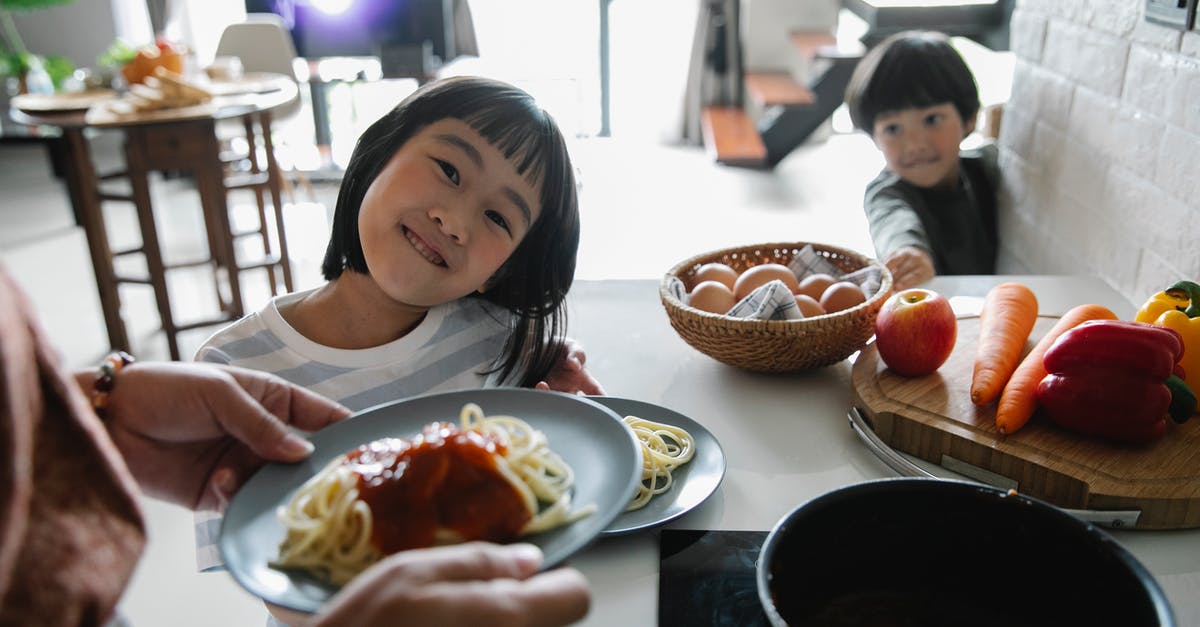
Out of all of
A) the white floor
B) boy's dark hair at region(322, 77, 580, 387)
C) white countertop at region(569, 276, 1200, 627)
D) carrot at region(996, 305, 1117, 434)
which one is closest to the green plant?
the white floor

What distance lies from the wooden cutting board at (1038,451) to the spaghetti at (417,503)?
473 millimetres

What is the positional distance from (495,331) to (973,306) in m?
0.74

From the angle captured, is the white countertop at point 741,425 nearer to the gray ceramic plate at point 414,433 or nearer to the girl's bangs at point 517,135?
the gray ceramic plate at point 414,433

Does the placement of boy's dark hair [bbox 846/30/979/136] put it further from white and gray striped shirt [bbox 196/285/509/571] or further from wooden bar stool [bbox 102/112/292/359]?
wooden bar stool [bbox 102/112/292/359]

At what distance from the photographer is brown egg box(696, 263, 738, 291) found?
1.31m

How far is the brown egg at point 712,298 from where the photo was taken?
122 cm

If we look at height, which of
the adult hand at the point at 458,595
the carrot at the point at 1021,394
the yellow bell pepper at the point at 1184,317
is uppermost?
the adult hand at the point at 458,595

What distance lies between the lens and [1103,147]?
1.57 metres

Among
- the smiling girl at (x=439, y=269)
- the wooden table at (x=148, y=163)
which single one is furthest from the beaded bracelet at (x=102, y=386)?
the wooden table at (x=148, y=163)

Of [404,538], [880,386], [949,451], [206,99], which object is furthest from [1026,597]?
[206,99]

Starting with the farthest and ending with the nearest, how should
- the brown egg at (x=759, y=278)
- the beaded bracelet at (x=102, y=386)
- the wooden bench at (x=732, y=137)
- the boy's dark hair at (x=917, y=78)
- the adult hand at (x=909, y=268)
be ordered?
the wooden bench at (x=732, y=137) < the boy's dark hair at (x=917, y=78) < the adult hand at (x=909, y=268) < the brown egg at (x=759, y=278) < the beaded bracelet at (x=102, y=386)

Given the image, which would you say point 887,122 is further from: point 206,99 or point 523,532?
point 206,99

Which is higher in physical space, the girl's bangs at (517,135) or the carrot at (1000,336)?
the girl's bangs at (517,135)

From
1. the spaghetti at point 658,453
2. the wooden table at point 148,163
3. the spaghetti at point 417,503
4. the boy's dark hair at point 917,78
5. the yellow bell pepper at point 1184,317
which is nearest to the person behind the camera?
the spaghetti at point 417,503
